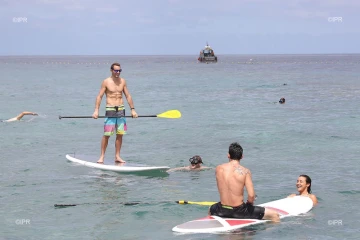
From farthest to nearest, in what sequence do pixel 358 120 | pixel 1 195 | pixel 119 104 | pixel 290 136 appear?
pixel 358 120
pixel 290 136
pixel 119 104
pixel 1 195

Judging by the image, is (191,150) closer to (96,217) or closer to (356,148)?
(356,148)

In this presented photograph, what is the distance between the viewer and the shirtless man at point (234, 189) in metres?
9.80

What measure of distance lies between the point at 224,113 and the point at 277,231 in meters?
23.3

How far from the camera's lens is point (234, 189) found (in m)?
9.88

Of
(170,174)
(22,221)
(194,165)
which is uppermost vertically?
(194,165)

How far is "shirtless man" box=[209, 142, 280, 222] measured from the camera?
980cm

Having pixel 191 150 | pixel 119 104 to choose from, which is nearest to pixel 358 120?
pixel 191 150

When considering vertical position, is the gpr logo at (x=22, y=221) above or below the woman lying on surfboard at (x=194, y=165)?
below

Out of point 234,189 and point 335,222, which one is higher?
point 234,189

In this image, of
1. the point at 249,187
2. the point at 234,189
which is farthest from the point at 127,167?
the point at 249,187

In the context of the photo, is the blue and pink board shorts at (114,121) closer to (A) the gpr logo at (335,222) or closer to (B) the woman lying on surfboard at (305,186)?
(B) the woman lying on surfboard at (305,186)

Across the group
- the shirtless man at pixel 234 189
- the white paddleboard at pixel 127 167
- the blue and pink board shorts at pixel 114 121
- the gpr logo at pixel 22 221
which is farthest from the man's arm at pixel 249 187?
the blue and pink board shorts at pixel 114 121

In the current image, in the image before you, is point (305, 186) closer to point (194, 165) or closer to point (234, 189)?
point (234, 189)

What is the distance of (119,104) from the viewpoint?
14836mm
